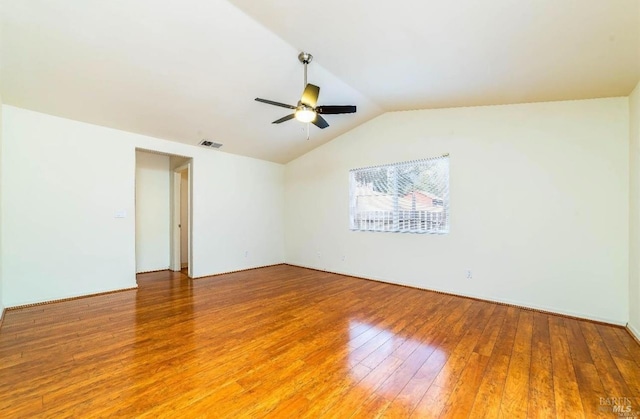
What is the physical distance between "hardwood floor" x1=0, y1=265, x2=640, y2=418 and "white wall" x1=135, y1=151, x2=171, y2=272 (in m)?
2.15

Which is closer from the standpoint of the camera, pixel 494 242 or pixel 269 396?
pixel 269 396

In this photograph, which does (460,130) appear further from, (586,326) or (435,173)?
(586,326)

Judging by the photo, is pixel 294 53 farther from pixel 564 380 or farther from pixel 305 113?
pixel 564 380

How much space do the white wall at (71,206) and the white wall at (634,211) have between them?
610 cm

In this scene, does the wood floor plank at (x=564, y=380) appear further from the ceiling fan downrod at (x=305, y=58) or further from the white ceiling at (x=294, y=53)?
the ceiling fan downrod at (x=305, y=58)

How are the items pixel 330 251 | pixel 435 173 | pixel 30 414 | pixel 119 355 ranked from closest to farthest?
1. pixel 30 414
2. pixel 119 355
3. pixel 435 173
4. pixel 330 251

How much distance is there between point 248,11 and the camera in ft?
8.16

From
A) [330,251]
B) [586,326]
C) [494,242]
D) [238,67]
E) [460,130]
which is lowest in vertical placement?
[586,326]

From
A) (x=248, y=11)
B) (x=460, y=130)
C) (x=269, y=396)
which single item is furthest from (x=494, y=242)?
(x=248, y=11)

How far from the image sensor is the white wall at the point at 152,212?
18.6 ft

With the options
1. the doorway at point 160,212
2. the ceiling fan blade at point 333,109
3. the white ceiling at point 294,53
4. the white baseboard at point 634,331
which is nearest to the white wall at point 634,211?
the white baseboard at point 634,331

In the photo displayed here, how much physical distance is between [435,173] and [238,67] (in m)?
3.33
